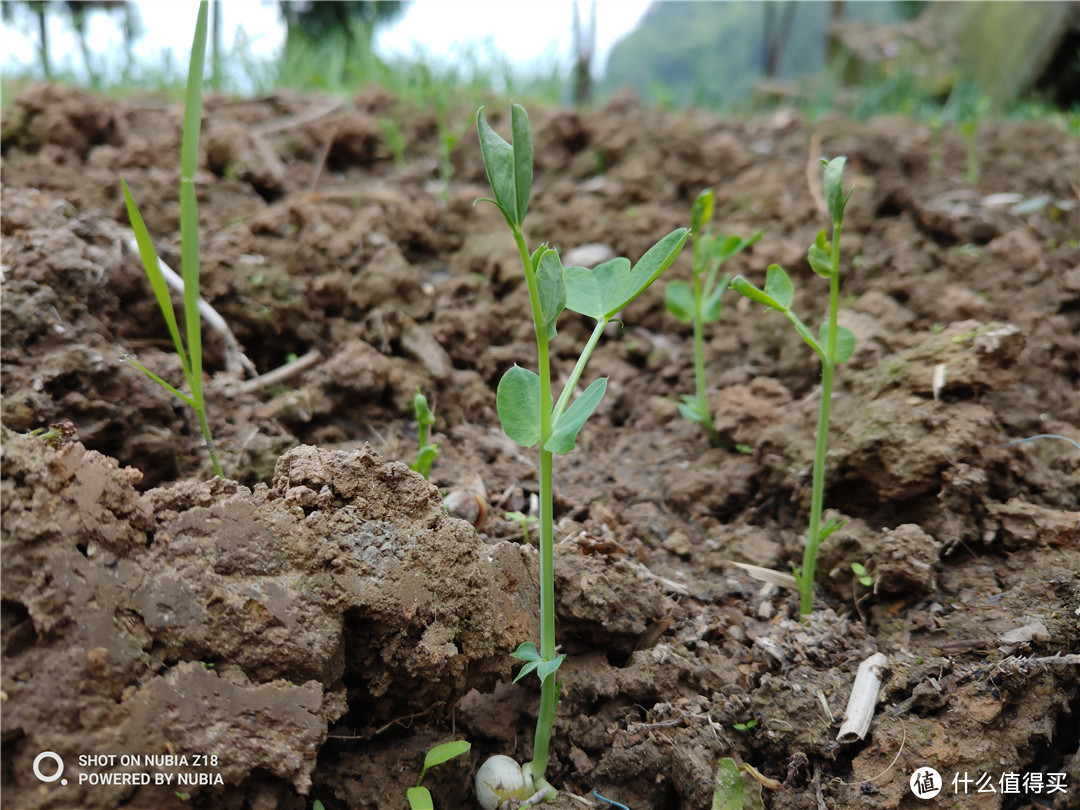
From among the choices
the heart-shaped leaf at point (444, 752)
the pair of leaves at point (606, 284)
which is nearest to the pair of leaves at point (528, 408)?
the pair of leaves at point (606, 284)

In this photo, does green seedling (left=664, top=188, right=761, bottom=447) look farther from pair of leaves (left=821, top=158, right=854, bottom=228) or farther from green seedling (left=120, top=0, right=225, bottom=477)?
green seedling (left=120, top=0, right=225, bottom=477)

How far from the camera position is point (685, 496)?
158 cm

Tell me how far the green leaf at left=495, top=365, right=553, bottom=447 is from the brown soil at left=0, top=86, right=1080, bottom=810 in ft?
0.64

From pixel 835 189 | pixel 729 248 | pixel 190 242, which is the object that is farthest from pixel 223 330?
pixel 835 189

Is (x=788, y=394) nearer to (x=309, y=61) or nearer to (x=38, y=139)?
(x=38, y=139)

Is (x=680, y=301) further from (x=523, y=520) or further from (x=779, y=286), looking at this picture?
(x=523, y=520)

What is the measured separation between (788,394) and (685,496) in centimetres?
46

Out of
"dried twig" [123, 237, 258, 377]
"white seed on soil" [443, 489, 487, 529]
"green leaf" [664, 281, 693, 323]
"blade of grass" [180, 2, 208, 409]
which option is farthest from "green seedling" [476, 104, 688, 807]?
"dried twig" [123, 237, 258, 377]

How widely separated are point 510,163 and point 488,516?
→ 29.0 inches

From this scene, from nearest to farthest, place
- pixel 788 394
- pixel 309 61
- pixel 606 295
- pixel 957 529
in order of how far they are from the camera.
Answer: pixel 606 295 < pixel 957 529 < pixel 788 394 < pixel 309 61

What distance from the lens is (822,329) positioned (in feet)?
4.08

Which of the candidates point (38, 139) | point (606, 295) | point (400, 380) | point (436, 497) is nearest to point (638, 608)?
point (436, 497)

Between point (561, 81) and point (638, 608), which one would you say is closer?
point (638, 608)

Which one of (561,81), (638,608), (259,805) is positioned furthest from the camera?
(561,81)
